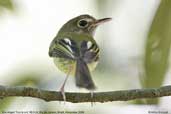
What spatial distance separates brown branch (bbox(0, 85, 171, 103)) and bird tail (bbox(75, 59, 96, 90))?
42mm

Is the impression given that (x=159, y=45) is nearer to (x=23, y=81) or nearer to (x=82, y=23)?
(x=82, y=23)

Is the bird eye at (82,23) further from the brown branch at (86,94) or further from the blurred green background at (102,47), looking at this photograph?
the brown branch at (86,94)

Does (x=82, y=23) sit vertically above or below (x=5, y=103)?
above

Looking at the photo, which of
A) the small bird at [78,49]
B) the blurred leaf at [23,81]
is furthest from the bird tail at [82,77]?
the blurred leaf at [23,81]

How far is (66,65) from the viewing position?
2.40 feet

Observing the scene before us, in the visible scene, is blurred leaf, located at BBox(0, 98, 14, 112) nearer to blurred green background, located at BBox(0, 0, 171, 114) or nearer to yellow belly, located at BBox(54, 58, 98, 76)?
blurred green background, located at BBox(0, 0, 171, 114)

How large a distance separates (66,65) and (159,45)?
0.80ft

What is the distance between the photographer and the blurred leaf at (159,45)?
2.83ft

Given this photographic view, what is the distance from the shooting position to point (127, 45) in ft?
2.88

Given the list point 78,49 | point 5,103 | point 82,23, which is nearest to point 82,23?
point 82,23

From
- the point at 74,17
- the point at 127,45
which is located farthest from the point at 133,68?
the point at 74,17

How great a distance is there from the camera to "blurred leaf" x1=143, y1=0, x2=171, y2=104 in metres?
0.86

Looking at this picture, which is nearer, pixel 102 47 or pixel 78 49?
pixel 78 49

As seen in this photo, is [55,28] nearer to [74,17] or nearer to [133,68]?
[74,17]
